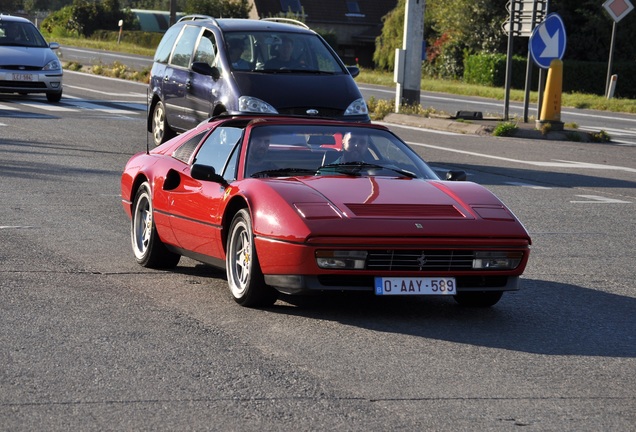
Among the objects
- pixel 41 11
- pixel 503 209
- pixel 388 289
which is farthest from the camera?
pixel 41 11

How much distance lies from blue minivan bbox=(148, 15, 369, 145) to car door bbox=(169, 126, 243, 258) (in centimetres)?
587

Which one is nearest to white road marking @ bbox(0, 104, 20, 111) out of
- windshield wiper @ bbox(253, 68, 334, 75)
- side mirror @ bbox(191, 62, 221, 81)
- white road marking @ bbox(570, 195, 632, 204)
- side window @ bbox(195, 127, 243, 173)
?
side mirror @ bbox(191, 62, 221, 81)

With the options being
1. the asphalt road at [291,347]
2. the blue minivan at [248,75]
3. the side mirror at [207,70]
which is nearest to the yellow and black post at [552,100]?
the blue minivan at [248,75]

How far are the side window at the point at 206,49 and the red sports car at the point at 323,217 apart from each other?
708 centimetres

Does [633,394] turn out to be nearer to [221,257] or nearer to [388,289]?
[388,289]

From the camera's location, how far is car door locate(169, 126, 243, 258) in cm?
839

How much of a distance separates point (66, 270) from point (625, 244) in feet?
16.3

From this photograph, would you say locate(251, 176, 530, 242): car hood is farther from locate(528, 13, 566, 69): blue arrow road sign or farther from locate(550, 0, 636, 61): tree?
locate(550, 0, 636, 61): tree

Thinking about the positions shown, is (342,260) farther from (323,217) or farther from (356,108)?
(356,108)

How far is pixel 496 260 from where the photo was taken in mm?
7695

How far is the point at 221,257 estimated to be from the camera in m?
8.33

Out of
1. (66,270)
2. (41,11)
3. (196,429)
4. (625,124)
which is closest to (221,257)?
(66,270)

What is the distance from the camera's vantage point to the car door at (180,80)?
17.0 m

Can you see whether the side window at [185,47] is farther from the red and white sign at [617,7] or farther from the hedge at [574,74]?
the hedge at [574,74]
